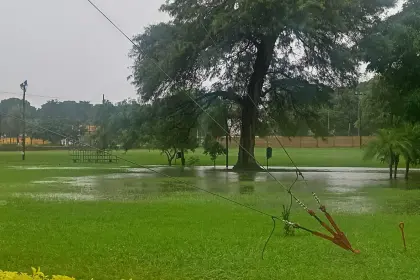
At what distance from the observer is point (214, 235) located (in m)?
7.83

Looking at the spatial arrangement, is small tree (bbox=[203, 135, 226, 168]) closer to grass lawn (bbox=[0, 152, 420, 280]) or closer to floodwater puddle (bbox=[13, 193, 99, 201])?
floodwater puddle (bbox=[13, 193, 99, 201])

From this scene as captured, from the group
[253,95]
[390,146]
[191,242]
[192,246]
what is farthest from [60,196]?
[253,95]

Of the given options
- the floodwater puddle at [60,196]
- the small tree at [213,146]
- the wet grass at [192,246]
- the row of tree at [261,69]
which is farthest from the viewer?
the small tree at [213,146]

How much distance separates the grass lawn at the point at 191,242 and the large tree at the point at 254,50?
38.0 feet

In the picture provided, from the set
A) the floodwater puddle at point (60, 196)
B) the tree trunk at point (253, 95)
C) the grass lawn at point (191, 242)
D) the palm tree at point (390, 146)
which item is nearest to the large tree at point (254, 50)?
the tree trunk at point (253, 95)

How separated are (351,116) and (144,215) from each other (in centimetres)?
4645

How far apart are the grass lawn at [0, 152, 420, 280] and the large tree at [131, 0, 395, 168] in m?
11.6

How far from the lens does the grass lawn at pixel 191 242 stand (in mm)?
5848

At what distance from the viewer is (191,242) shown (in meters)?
7.30

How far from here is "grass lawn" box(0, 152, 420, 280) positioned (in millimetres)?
5848

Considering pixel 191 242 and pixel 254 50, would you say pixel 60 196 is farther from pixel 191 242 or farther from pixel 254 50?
pixel 254 50

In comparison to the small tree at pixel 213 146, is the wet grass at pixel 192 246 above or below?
below

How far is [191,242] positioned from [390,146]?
1309cm

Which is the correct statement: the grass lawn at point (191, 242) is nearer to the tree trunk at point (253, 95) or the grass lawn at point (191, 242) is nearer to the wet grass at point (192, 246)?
the wet grass at point (192, 246)
